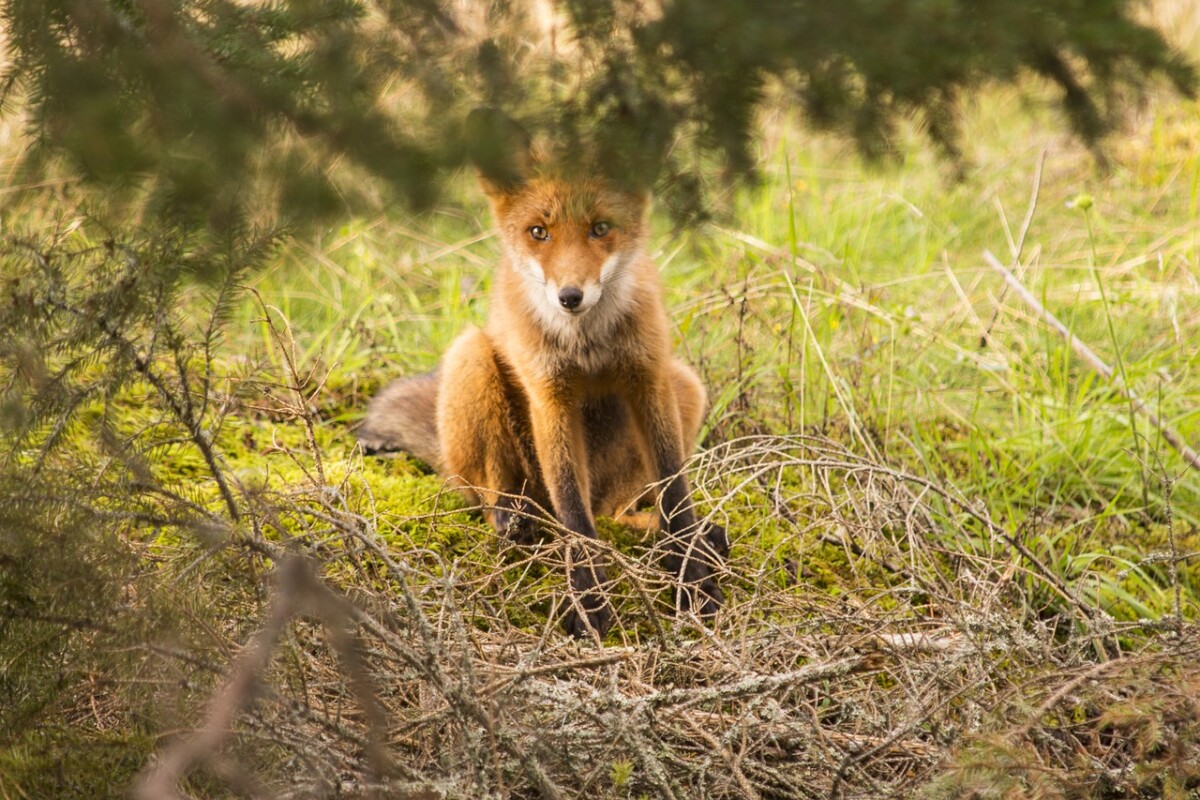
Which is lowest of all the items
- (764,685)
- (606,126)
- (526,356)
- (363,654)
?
(764,685)

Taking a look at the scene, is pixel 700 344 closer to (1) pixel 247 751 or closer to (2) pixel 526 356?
(2) pixel 526 356

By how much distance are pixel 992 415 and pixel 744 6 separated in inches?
145

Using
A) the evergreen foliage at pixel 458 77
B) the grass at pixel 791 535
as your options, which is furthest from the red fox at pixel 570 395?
the evergreen foliage at pixel 458 77

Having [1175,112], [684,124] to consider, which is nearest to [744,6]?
[684,124]

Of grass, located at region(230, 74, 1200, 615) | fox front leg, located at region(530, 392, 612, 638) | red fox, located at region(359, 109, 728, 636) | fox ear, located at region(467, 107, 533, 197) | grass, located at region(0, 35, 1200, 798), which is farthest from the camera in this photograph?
grass, located at region(230, 74, 1200, 615)

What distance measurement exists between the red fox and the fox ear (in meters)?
1.46

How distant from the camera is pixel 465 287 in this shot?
616 centimetres

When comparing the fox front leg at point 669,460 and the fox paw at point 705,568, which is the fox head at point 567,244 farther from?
the fox paw at point 705,568

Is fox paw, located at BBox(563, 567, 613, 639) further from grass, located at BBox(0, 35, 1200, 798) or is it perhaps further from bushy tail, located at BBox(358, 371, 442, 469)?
bushy tail, located at BBox(358, 371, 442, 469)

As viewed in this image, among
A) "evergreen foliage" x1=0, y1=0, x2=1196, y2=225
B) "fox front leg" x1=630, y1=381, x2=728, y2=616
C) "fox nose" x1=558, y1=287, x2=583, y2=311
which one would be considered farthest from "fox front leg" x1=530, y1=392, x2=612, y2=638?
"evergreen foliage" x1=0, y1=0, x2=1196, y2=225

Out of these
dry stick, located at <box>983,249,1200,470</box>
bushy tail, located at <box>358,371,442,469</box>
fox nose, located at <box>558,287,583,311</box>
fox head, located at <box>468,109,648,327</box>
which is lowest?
bushy tail, located at <box>358,371,442,469</box>

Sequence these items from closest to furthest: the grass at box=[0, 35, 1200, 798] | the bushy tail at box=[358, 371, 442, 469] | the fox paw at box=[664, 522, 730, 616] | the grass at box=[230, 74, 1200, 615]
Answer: the grass at box=[0, 35, 1200, 798], the fox paw at box=[664, 522, 730, 616], the grass at box=[230, 74, 1200, 615], the bushy tail at box=[358, 371, 442, 469]

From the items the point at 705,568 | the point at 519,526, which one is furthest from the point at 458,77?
the point at 519,526

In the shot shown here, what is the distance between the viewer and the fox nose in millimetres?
3584
